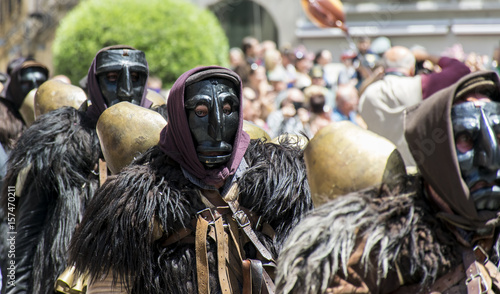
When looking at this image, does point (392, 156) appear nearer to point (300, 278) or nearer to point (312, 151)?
point (312, 151)

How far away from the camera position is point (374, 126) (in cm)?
471

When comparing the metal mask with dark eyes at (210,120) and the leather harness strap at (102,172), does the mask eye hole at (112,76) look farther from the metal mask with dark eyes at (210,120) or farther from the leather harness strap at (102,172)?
the metal mask with dark eyes at (210,120)

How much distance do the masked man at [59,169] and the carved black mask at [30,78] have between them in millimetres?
1966

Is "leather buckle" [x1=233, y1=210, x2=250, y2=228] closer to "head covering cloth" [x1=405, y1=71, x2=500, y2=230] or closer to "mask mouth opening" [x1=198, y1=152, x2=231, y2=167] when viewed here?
"mask mouth opening" [x1=198, y1=152, x2=231, y2=167]

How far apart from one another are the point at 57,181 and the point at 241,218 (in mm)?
1539

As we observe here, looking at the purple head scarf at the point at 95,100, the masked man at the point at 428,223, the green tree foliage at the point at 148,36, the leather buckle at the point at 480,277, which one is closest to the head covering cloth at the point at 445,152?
the masked man at the point at 428,223

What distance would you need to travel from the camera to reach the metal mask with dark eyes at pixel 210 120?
3242 mm

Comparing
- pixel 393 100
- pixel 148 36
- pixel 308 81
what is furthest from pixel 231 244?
pixel 148 36

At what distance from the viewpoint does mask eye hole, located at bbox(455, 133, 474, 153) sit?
7.24 ft

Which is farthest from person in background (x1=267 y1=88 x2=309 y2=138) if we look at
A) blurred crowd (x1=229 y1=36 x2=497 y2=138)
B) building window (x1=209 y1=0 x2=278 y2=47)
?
building window (x1=209 y1=0 x2=278 y2=47)

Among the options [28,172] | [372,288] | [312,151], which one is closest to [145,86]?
[28,172]

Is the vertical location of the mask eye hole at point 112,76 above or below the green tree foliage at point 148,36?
above

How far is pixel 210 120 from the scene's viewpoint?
3244mm

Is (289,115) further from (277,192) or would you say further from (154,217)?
(154,217)
